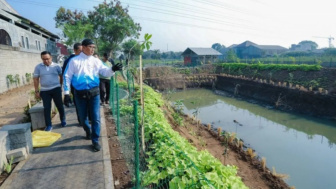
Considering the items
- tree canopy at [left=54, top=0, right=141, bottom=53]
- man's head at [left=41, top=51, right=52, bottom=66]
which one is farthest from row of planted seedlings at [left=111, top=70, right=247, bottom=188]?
tree canopy at [left=54, top=0, right=141, bottom=53]

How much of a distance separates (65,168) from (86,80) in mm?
1336

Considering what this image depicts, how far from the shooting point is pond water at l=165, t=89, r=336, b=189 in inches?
255

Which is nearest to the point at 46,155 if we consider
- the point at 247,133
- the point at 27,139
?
the point at 27,139

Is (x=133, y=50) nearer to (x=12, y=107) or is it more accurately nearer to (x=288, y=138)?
(x=12, y=107)

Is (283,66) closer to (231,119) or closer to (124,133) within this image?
(231,119)

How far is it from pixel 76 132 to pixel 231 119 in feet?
31.1

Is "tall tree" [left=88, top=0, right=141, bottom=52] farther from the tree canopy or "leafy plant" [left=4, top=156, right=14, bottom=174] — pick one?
"leafy plant" [left=4, top=156, right=14, bottom=174]

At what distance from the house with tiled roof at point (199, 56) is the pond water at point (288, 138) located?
19895 millimetres

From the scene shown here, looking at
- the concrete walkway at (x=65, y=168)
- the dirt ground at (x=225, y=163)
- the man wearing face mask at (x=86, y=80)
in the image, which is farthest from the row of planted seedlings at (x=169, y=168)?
the man wearing face mask at (x=86, y=80)

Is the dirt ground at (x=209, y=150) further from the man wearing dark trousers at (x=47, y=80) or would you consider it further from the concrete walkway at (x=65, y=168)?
the man wearing dark trousers at (x=47, y=80)

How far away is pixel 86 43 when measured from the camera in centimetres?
345

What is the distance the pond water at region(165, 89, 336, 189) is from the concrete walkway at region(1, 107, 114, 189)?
5304mm

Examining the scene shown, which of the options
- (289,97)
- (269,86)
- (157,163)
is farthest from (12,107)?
(269,86)

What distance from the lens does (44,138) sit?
13.5 feet
